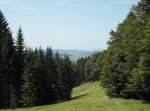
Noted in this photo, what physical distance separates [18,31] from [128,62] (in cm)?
3943

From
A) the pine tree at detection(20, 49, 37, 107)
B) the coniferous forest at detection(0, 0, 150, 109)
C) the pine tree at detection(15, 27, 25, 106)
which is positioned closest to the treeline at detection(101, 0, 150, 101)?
the coniferous forest at detection(0, 0, 150, 109)

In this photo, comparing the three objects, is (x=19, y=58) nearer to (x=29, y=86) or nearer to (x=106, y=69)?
(x=29, y=86)

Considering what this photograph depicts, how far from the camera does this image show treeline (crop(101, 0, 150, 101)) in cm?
4203

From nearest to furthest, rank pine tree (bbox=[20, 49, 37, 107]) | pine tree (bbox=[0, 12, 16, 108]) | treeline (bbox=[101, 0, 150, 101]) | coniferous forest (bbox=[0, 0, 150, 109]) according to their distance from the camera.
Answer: treeline (bbox=[101, 0, 150, 101])
coniferous forest (bbox=[0, 0, 150, 109])
pine tree (bbox=[20, 49, 37, 107])
pine tree (bbox=[0, 12, 16, 108])

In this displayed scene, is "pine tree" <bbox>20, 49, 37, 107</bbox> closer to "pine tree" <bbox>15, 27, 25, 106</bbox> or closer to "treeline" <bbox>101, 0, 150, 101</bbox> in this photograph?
"pine tree" <bbox>15, 27, 25, 106</bbox>

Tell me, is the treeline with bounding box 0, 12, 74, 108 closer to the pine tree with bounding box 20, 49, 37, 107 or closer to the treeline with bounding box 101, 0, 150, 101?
the pine tree with bounding box 20, 49, 37, 107

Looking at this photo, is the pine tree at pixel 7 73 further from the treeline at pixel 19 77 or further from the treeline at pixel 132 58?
the treeline at pixel 132 58

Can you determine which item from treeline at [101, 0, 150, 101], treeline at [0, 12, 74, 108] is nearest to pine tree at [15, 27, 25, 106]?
treeline at [0, 12, 74, 108]

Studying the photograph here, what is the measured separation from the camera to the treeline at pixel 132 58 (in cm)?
4203

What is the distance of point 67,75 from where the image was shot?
360 feet

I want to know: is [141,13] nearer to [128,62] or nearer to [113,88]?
[128,62]

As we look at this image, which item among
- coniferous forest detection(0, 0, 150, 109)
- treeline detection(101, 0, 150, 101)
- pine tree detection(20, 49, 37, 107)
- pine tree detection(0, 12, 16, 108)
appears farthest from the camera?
pine tree detection(0, 12, 16, 108)

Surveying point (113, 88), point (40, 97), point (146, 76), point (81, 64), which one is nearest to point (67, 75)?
point (40, 97)

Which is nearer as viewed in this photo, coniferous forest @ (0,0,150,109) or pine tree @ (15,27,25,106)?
coniferous forest @ (0,0,150,109)
